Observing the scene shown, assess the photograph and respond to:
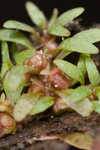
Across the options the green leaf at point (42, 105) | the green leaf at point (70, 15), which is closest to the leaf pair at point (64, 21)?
the green leaf at point (70, 15)

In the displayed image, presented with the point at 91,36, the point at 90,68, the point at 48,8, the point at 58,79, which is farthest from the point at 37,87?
the point at 48,8

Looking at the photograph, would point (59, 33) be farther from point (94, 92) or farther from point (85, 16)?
point (85, 16)

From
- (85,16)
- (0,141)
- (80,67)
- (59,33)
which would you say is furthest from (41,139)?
(85,16)

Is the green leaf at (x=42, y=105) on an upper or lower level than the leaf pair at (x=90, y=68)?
lower

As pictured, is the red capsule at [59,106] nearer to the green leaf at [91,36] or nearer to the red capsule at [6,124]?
the red capsule at [6,124]

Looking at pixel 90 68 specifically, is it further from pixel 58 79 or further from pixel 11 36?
pixel 11 36

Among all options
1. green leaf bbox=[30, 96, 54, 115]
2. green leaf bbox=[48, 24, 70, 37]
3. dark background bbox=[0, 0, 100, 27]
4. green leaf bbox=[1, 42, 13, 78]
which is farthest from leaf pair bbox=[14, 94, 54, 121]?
dark background bbox=[0, 0, 100, 27]

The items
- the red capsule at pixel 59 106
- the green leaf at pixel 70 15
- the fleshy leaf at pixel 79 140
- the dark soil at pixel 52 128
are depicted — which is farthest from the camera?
the green leaf at pixel 70 15
